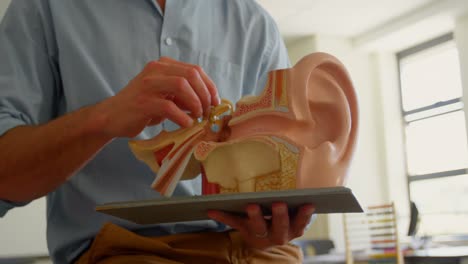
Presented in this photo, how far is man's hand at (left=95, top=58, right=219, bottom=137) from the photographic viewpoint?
0.86 meters

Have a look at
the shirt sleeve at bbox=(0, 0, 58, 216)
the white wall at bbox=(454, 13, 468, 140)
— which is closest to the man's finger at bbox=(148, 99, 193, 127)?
the shirt sleeve at bbox=(0, 0, 58, 216)

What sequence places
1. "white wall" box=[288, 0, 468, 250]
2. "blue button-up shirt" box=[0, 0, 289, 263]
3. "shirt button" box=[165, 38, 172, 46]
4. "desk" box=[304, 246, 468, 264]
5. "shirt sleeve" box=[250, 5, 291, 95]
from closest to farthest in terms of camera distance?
"blue button-up shirt" box=[0, 0, 289, 263] → "shirt button" box=[165, 38, 172, 46] → "shirt sleeve" box=[250, 5, 291, 95] → "desk" box=[304, 246, 468, 264] → "white wall" box=[288, 0, 468, 250]

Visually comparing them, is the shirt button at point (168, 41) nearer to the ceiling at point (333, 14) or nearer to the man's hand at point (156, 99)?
the man's hand at point (156, 99)

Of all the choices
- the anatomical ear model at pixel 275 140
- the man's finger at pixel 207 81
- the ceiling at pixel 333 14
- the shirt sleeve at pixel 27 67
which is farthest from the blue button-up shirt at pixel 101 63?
the ceiling at pixel 333 14

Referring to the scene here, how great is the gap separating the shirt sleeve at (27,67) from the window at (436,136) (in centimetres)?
574

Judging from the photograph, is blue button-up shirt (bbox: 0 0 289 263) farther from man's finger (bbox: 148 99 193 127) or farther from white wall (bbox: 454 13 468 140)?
white wall (bbox: 454 13 468 140)

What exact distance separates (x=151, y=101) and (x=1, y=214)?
14.1 inches

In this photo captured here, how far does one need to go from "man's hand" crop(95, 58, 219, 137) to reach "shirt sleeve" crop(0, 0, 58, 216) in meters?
0.22

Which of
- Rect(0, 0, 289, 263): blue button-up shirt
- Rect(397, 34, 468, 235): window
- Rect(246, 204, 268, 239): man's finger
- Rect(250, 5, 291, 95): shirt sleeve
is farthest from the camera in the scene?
Rect(397, 34, 468, 235): window

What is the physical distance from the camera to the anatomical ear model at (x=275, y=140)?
93 cm

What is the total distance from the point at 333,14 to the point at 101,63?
A: 213 inches

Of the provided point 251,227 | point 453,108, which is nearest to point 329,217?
point 453,108

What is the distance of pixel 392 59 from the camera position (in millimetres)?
7254

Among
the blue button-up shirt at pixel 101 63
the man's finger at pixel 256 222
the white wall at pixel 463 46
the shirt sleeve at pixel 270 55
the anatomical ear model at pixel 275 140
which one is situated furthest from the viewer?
the white wall at pixel 463 46
